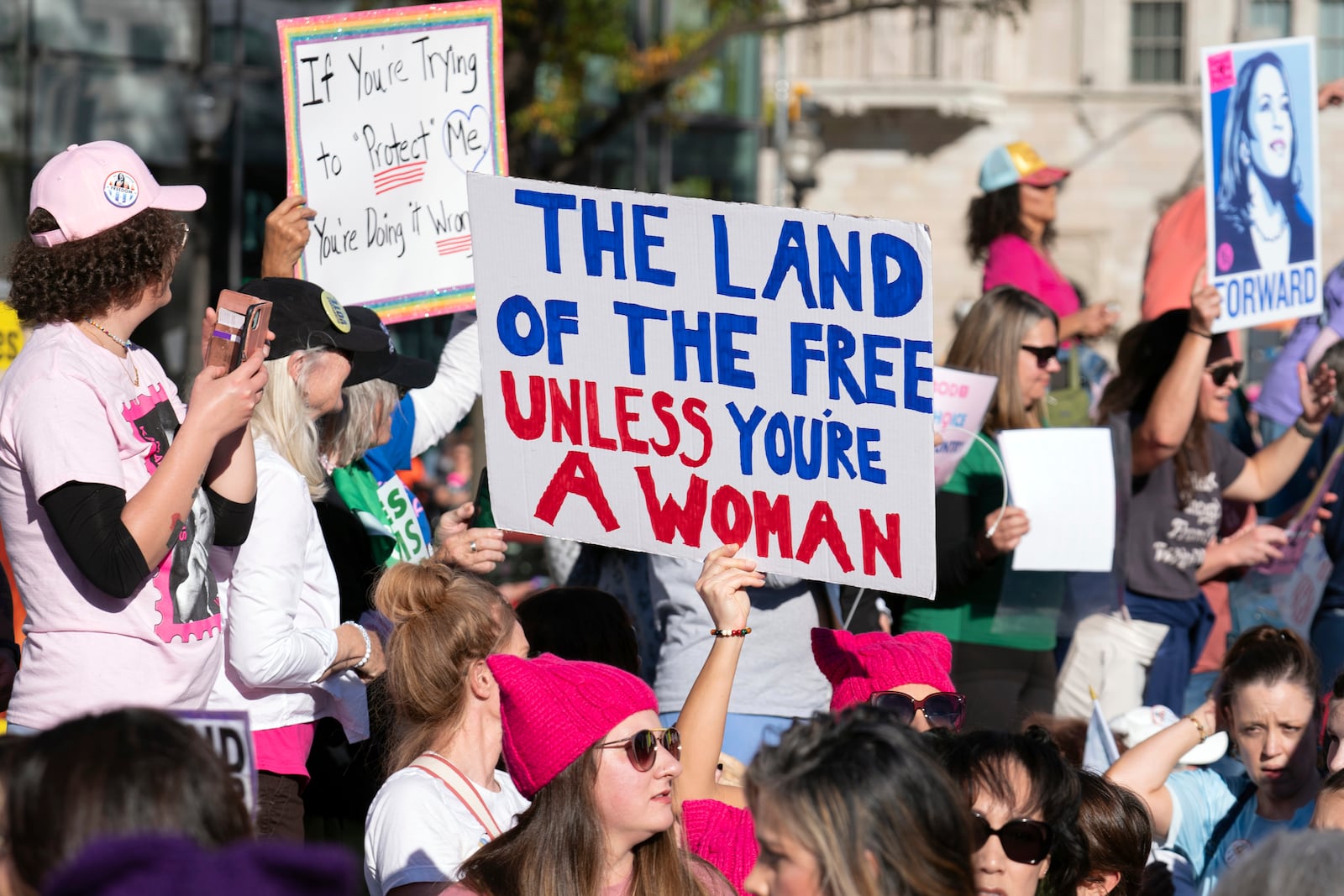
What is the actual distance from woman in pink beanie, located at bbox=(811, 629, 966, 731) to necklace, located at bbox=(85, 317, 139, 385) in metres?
1.55

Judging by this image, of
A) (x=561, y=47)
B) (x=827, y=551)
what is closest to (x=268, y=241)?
(x=827, y=551)

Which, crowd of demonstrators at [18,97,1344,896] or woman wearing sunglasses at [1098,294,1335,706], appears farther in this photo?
woman wearing sunglasses at [1098,294,1335,706]

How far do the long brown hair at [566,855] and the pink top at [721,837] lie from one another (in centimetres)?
25

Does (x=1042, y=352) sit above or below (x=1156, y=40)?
below

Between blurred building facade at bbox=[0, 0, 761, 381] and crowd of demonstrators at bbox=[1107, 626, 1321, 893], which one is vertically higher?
blurred building facade at bbox=[0, 0, 761, 381]

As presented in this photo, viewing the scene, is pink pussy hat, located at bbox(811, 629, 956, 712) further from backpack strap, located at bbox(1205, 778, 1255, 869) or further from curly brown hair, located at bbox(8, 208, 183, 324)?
curly brown hair, located at bbox(8, 208, 183, 324)

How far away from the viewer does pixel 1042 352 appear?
548cm

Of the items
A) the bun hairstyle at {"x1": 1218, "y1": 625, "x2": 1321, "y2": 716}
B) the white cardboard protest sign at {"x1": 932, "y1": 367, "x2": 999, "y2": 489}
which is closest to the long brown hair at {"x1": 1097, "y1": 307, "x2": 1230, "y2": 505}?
the white cardboard protest sign at {"x1": 932, "y1": 367, "x2": 999, "y2": 489}

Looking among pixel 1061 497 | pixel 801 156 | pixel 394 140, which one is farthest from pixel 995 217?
pixel 801 156

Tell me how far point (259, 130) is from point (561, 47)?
4.39 meters

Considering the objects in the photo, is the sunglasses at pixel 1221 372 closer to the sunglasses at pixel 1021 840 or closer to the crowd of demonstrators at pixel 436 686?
the crowd of demonstrators at pixel 436 686

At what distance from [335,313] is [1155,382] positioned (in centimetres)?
295

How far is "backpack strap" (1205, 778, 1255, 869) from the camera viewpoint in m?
4.31

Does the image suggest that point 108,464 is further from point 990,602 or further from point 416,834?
point 990,602
